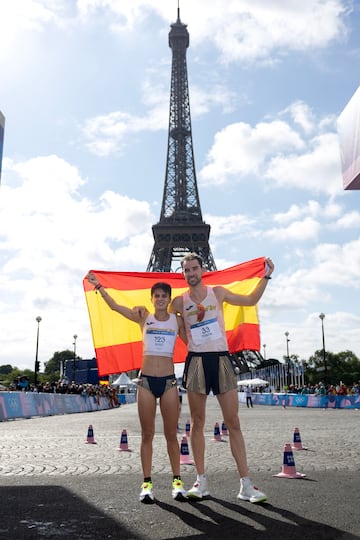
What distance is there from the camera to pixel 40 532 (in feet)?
13.1

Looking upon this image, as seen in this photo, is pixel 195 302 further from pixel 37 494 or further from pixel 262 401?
pixel 262 401

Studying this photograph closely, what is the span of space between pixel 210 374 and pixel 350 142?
11.9 feet

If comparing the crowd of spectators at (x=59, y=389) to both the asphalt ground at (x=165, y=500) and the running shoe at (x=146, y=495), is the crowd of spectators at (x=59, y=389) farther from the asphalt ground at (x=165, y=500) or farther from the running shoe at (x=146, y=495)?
the running shoe at (x=146, y=495)

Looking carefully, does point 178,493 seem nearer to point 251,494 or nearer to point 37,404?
point 251,494

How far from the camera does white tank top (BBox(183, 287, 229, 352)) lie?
546cm

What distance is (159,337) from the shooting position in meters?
5.50

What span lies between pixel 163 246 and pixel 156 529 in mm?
69775

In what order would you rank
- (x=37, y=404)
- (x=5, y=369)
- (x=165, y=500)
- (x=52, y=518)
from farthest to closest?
(x=5, y=369) → (x=37, y=404) → (x=165, y=500) → (x=52, y=518)

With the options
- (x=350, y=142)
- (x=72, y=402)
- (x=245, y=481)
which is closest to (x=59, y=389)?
(x=72, y=402)

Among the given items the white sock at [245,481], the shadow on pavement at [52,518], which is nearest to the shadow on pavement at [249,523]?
the white sock at [245,481]

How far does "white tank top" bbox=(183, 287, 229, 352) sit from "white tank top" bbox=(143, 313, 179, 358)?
0.54ft

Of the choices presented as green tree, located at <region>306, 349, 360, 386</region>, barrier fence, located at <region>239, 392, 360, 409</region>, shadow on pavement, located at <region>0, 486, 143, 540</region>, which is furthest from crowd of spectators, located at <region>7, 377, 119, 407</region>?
green tree, located at <region>306, 349, 360, 386</region>

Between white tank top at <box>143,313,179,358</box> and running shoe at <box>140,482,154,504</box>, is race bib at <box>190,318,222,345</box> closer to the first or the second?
white tank top at <box>143,313,179,358</box>

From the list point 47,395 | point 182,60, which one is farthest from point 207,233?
point 47,395
